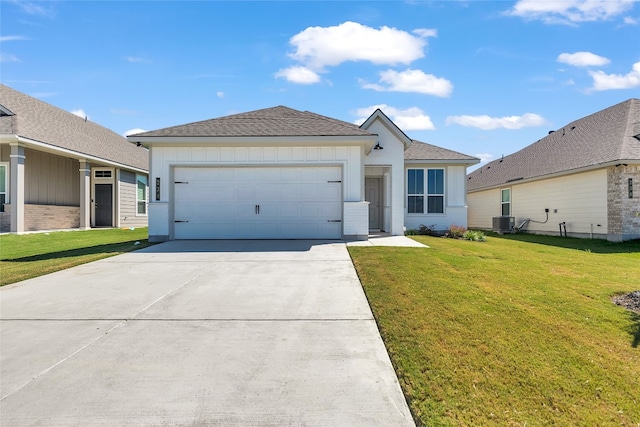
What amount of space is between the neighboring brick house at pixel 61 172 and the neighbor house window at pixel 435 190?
14.8 meters

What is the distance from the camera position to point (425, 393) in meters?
3.03

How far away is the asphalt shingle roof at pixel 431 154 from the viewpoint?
16.2 m

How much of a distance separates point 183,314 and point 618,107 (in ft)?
68.3

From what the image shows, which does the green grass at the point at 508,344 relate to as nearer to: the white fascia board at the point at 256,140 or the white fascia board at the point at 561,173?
the white fascia board at the point at 256,140

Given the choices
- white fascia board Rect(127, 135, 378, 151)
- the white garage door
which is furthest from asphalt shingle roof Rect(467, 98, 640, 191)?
the white garage door

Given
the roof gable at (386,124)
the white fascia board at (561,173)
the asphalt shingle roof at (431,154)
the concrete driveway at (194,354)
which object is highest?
the roof gable at (386,124)

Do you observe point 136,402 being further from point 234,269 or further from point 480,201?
point 480,201

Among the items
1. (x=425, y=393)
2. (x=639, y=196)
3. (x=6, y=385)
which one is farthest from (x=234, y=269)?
(x=639, y=196)

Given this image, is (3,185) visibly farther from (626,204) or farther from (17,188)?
(626,204)

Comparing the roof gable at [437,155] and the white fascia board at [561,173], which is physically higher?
the roof gable at [437,155]

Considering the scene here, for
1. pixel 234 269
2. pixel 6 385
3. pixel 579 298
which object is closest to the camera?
pixel 6 385

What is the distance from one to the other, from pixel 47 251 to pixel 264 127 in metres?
7.15

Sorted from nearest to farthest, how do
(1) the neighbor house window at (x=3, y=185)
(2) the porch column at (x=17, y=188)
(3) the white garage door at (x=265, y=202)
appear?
(3) the white garage door at (x=265, y=202) < (2) the porch column at (x=17, y=188) < (1) the neighbor house window at (x=3, y=185)

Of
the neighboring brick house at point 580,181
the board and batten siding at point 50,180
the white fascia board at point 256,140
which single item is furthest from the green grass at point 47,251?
the neighboring brick house at point 580,181
